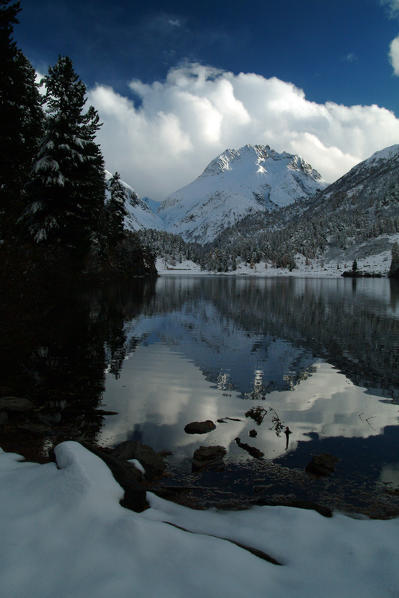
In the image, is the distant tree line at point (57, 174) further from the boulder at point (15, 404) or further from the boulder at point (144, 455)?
the boulder at point (144, 455)

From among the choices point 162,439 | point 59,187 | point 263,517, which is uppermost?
point 59,187

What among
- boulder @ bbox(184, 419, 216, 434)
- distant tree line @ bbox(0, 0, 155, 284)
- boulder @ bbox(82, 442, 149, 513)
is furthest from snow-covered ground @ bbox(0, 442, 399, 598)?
distant tree line @ bbox(0, 0, 155, 284)

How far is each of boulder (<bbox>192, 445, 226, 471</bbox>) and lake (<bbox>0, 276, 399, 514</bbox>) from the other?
0.58 ft

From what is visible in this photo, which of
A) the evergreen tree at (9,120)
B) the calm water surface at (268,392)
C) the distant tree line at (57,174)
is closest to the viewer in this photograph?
the calm water surface at (268,392)

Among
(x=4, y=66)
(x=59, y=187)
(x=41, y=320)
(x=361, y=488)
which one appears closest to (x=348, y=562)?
(x=361, y=488)

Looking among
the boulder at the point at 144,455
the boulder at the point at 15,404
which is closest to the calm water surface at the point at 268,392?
the boulder at the point at 144,455

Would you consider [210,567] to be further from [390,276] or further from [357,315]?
[390,276]

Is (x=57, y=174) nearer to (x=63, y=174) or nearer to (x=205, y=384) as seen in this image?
(x=63, y=174)

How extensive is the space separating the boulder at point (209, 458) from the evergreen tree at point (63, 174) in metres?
25.6

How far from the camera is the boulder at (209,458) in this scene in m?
6.82

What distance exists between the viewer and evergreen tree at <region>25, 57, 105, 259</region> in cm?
2869

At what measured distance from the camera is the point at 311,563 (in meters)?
3.62

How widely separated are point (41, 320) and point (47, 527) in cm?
1889

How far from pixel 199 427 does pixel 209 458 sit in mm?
1342
